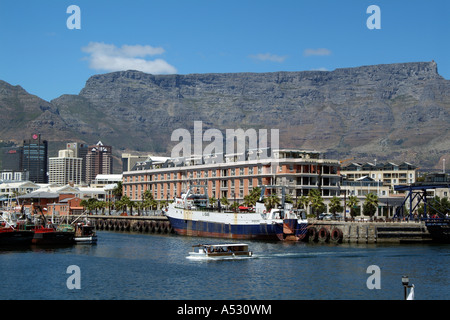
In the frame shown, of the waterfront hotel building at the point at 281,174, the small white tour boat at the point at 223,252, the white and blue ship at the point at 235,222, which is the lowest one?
the small white tour boat at the point at 223,252

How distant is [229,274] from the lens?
78.7 m

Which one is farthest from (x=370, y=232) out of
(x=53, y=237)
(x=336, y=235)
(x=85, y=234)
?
(x=53, y=237)

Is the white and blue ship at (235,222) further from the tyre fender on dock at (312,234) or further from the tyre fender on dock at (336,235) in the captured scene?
the tyre fender on dock at (336,235)

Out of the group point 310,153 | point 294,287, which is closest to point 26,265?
point 294,287

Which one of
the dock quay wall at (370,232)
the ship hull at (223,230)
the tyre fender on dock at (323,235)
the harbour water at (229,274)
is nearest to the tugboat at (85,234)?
the harbour water at (229,274)

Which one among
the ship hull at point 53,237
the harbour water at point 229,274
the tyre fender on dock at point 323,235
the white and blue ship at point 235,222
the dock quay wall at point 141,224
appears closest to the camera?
the harbour water at point 229,274

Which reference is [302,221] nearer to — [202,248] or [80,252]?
[202,248]

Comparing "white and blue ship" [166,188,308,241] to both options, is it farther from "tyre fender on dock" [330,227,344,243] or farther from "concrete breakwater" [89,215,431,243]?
"tyre fender on dock" [330,227,344,243]

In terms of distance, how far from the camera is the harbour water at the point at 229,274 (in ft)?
214

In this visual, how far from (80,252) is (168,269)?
30218 mm

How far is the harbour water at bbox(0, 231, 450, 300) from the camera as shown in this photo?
214 feet

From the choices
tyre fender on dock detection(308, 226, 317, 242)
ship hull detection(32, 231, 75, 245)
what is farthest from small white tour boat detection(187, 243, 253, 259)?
ship hull detection(32, 231, 75, 245)

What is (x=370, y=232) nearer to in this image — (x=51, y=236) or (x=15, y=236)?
(x=51, y=236)
